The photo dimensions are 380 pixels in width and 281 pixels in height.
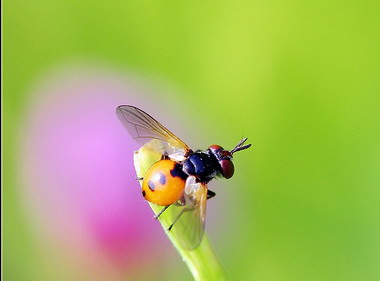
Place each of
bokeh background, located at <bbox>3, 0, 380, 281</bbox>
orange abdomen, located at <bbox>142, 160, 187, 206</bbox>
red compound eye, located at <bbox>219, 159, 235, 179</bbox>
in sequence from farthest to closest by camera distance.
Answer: bokeh background, located at <bbox>3, 0, 380, 281</bbox> < red compound eye, located at <bbox>219, 159, 235, 179</bbox> < orange abdomen, located at <bbox>142, 160, 187, 206</bbox>

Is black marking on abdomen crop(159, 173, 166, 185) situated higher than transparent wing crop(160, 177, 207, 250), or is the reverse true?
black marking on abdomen crop(159, 173, 166, 185)

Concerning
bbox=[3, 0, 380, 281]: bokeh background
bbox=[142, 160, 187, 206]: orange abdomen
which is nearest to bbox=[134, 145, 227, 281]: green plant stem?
bbox=[142, 160, 187, 206]: orange abdomen

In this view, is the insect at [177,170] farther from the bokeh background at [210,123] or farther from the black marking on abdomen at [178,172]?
the bokeh background at [210,123]

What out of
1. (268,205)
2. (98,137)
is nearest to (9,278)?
(98,137)

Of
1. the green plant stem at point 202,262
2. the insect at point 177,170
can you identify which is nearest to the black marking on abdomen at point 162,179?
the insect at point 177,170

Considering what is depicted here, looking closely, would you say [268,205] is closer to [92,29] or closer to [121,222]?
[121,222]

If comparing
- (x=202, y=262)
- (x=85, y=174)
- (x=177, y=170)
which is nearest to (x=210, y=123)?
(x=85, y=174)

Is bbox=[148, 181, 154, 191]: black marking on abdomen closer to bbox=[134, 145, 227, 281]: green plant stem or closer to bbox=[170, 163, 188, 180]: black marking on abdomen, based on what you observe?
bbox=[170, 163, 188, 180]: black marking on abdomen
